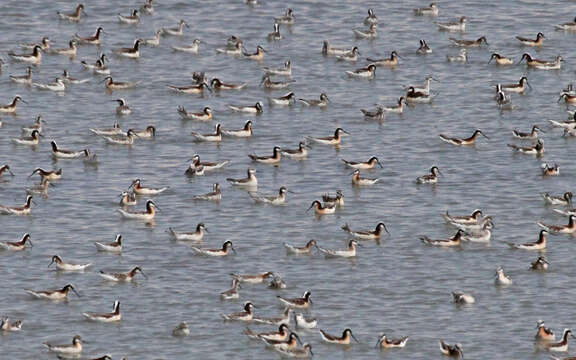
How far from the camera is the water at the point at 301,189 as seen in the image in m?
54.2

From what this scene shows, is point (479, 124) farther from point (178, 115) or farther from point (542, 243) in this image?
point (542, 243)

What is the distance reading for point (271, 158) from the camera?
7225cm

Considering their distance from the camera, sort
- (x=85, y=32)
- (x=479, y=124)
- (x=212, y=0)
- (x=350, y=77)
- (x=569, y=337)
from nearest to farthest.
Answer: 1. (x=569, y=337)
2. (x=479, y=124)
3. (x=350, y=77)
4. (x=85, y=32)
5. (x=212, y=0)

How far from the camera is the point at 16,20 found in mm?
96562

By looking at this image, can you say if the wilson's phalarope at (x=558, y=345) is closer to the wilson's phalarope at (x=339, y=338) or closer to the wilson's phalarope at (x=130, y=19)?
the wilson's phalarope at (x=339, y=338)

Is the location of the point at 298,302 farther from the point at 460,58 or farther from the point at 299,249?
the point at 460,58

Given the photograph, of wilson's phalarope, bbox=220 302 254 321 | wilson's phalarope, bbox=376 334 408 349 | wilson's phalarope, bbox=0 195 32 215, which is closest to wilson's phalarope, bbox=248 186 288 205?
wilson's phalarope, bbox=0 195 32 215

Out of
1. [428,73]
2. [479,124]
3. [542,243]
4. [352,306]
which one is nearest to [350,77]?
[428,73]

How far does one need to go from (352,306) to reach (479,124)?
81.0 feet

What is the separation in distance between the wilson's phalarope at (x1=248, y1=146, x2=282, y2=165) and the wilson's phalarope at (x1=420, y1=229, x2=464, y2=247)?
1166 centimetres

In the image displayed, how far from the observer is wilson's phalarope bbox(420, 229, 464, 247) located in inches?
2425

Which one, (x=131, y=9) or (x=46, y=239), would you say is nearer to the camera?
(x=46, y=239)

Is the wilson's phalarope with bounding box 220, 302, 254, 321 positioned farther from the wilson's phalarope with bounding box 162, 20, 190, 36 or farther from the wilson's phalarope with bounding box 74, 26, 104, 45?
the wilson's phalarope with bounding box 162, 20, 190, 36

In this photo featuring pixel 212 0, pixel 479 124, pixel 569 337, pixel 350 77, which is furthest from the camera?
pixel 212 0
